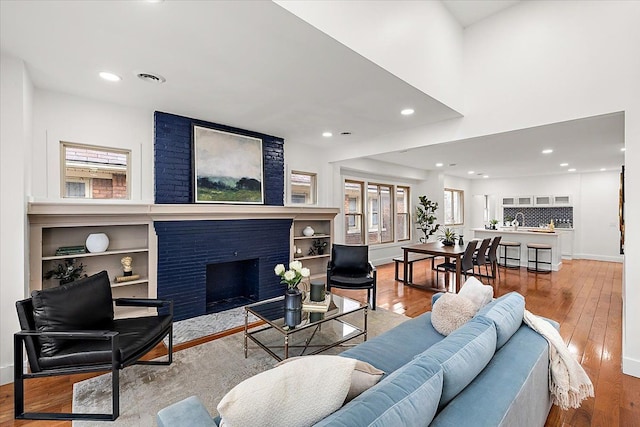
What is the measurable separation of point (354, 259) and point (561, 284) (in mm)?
4066

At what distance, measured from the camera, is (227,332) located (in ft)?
11.1

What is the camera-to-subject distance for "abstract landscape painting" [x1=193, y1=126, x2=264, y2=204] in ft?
13.3

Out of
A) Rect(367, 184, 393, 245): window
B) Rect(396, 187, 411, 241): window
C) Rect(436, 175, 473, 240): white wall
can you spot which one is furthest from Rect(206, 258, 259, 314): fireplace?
Rect(436, 175, 473, 240): white wall

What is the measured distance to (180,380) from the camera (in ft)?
7.91

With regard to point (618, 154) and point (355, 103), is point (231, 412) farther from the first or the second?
point (618, 154)

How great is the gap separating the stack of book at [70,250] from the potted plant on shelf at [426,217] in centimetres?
740

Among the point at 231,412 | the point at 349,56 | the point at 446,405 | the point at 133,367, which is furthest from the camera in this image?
the point at 133,367

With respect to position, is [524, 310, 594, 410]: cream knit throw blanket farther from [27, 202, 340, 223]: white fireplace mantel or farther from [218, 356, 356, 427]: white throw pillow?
[27, 202, 340, 223]: white fireplace mantel

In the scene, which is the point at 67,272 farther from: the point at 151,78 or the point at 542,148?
the point at 542,148

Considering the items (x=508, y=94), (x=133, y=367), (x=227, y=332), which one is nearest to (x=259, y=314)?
(x=227, y=332)

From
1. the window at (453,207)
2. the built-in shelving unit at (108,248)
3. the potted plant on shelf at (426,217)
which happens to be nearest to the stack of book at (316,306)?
the built-in shelving unit at (108,248)

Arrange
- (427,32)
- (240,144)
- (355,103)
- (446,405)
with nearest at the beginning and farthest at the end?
(446,405) → (427,32) → (355,103) → (240,144)

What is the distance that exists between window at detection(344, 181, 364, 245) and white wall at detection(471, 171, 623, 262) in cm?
611

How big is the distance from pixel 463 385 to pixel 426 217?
7.40 m
